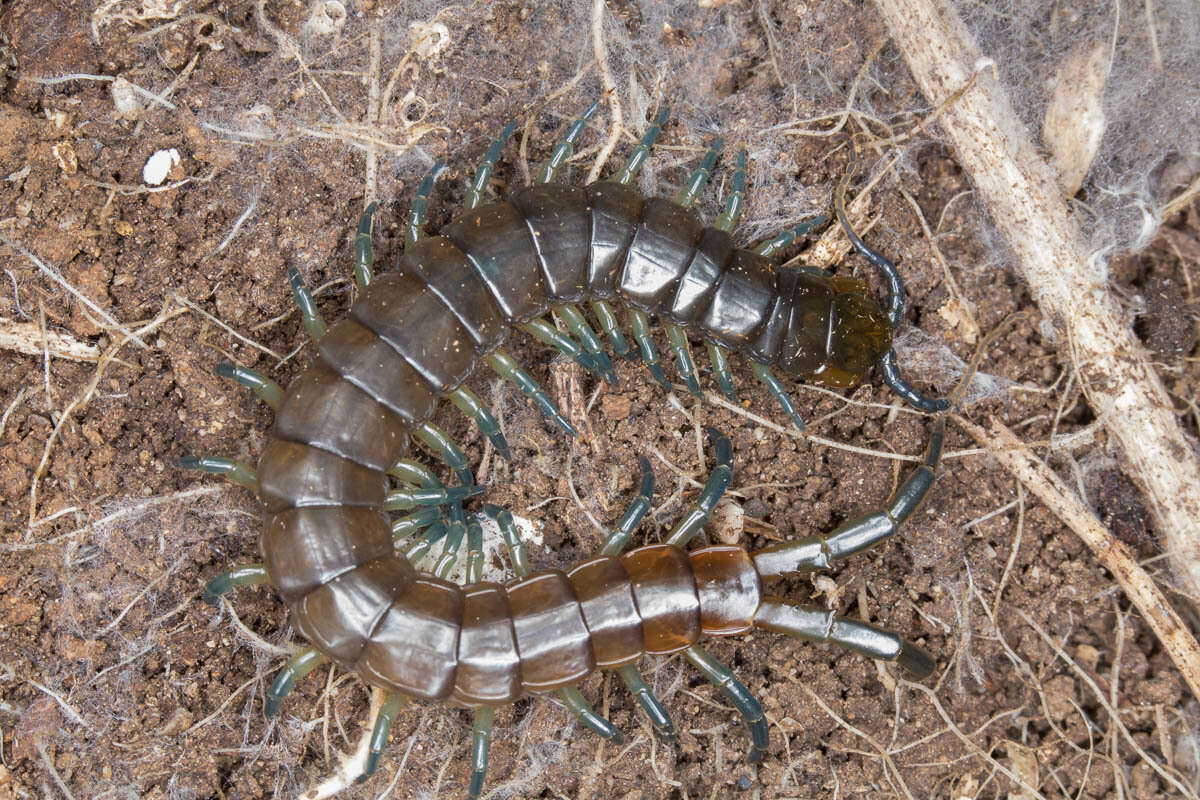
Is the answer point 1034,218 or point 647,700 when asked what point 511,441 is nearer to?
point 647,700

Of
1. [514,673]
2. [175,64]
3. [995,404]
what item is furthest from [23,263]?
[995,404]

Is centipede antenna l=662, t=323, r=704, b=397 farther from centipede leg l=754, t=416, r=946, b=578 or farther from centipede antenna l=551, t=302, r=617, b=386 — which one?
centipede leg l=754, t=416, r=946, b=578

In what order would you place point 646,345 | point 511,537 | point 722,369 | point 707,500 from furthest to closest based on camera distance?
point 722,369
point 646,345
point 707,500
point 511,537

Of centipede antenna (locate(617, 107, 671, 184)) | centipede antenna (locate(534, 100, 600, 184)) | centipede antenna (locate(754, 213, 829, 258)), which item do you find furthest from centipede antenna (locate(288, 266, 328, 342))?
centipede antenna (locate(754, 213, 829, 258))

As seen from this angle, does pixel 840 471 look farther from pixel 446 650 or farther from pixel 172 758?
pixel 172 758

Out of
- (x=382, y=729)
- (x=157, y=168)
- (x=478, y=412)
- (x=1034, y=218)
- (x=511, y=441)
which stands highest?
(x=1034, y=218)

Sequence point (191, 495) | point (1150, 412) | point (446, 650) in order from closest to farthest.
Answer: point (446, 650) → point (191, 495) → point (1150, 412)

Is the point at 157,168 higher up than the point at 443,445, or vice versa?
the point at 157,168

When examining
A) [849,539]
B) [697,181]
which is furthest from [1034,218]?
[849,539]
